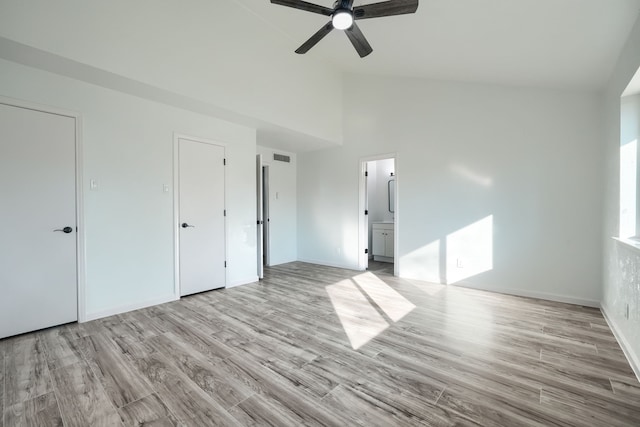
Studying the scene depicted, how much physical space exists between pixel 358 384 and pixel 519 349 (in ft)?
4.85

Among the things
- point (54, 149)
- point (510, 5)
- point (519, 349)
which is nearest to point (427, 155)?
point (510, 5)

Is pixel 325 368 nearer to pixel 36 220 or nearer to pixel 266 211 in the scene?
pixel 36 220

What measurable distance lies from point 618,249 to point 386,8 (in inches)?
118

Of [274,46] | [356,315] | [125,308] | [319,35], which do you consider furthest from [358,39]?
[125,308]

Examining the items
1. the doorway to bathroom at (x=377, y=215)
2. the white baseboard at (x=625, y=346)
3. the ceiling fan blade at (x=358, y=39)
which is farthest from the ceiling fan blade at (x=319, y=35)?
the white baseboard at (x=625, y=346)

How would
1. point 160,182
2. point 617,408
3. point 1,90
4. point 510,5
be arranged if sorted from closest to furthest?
point 617,408
point 510,5
point 1,90
point 160,182

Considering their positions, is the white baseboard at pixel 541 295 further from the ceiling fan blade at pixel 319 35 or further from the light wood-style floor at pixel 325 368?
the ceiling fan blade at pixel 319 35

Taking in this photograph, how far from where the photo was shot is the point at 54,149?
9.14ft

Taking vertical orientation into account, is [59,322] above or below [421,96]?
below

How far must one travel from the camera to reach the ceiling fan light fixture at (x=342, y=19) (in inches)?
95.8

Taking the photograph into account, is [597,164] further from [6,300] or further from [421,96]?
[6,300]

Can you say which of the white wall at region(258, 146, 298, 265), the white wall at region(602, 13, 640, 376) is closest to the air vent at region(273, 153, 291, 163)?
the white wall at region(258, 146, 298, 265)

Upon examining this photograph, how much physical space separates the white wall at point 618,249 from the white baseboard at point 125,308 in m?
4.46

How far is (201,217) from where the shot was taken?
3.93 meters
